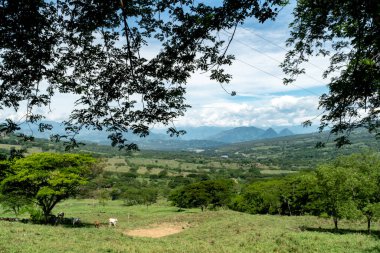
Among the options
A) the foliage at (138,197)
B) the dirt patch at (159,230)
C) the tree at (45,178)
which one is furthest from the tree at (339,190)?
the foliage at (138,197)

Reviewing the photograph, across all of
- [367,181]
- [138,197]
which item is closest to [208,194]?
[138,197]

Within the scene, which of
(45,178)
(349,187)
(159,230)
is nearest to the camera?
(349,187)

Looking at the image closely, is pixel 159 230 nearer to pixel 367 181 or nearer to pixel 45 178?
pixel 45 178

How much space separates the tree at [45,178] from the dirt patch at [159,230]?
9.85 metres

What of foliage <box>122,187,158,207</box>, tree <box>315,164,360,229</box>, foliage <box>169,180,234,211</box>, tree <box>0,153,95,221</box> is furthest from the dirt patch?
foliage <box>122,187,158,207</box>

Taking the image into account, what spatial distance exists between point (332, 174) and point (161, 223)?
25974 millimetres

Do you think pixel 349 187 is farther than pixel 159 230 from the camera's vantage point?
No

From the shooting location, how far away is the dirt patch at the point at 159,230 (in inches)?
1721

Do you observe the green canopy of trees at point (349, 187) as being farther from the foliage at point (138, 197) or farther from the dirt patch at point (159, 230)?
the foliage at point (138, 197)

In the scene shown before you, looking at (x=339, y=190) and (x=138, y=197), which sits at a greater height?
(x=339, y=190)

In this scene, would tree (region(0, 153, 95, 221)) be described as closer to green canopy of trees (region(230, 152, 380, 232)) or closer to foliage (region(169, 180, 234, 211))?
green canopy of trees (region(230, 152, 380, 232))

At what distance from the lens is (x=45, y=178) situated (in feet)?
140

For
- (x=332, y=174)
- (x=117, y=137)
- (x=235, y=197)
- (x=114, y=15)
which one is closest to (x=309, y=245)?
(x=332, y=174)

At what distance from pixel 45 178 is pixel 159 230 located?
55.0 ft
